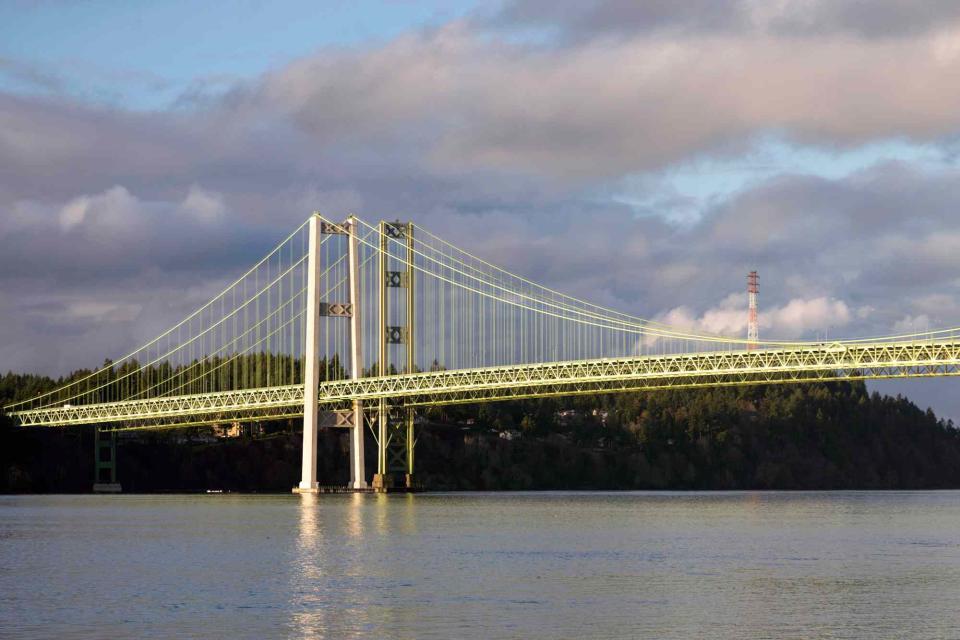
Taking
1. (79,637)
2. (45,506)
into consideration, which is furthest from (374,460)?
(79,637)

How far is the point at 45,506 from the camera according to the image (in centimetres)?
8188

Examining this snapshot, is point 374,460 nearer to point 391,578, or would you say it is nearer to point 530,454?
point 530,454

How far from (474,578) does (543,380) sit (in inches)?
2006

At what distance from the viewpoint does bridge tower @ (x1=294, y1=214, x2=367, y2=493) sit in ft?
285

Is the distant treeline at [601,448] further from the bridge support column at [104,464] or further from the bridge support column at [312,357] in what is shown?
the bridge support column at [312,357]

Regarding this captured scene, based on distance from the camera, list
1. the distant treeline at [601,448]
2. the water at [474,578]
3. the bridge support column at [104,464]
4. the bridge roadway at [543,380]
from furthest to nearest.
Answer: the distant treeline at [601,448], the bridge support column at [104,464], the bridge roadway at [543,380], the water at [474,578]

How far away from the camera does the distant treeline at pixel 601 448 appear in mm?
113625

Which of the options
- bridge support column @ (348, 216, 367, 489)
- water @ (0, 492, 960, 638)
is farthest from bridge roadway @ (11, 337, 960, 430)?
water @ (0, 492, 960, 638)

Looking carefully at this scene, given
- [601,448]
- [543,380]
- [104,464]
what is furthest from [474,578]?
[601,448]

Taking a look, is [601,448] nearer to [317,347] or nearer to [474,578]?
[317,347]

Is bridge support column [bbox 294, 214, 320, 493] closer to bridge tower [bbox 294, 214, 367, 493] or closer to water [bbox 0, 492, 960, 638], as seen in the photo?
bridge tower [bbox 294, 214, 367, 493]

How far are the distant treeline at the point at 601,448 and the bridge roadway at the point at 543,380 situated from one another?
24.9 ft

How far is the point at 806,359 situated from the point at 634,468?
2581 inches

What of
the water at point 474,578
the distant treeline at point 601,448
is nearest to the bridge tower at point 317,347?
the distant treeline at point 601,448
